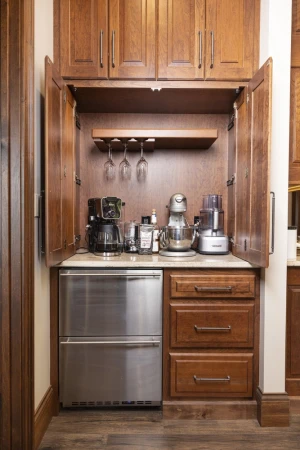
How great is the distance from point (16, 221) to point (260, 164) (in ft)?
4.03

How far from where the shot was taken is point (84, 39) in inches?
84.0

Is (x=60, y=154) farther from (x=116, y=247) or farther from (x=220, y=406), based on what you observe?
(x=220, y=406)

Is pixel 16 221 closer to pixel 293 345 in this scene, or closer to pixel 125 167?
pixel 125 167

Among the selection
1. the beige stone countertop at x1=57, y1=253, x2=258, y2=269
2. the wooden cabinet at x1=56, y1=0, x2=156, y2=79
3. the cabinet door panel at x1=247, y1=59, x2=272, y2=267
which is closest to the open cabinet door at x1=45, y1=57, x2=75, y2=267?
the beige stone countertop at x1=57, y1=253, x2=258, y2=269

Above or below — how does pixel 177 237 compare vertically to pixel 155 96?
below

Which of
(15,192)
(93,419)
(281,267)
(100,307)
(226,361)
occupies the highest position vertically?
(15,192)

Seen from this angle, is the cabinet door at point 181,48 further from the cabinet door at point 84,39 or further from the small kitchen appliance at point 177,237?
the small kitchen appliance at point 177,237

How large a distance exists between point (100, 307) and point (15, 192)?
32.6 inches

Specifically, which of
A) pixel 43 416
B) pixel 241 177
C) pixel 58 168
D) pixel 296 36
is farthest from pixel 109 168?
pixel 43 416

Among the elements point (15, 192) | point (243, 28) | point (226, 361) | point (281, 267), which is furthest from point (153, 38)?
point (226, 361)

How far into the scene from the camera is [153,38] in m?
2.13

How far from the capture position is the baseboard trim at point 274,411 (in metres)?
1.94

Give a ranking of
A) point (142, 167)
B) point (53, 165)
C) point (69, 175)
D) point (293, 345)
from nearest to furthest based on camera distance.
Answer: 1. point (53, 165)
2. point (293, 345)
3. point (69, 175)
4. point (142, 167)

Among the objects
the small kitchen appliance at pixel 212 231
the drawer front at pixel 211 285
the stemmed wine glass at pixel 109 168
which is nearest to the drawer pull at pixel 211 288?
the drawer front at pixel 211 285
